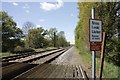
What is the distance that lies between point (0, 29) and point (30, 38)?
38608mm

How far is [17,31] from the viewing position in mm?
61281

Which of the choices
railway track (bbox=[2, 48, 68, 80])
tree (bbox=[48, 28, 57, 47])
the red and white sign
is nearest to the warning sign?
the red and white sign

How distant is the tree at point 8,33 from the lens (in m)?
55.9

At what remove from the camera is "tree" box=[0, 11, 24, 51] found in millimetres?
55928

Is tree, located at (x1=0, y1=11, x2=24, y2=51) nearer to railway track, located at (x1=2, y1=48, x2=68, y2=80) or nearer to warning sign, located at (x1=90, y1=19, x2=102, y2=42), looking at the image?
railway track, located at (x1=2, y1=48, x2=68, y2=80)

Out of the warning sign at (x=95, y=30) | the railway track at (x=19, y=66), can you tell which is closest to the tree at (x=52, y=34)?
the railway track at (x=19, y=66)

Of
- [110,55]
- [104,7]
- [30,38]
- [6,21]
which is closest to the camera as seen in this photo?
[110,55]

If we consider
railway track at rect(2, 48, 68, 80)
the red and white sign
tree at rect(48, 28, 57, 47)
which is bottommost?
railway track at rect(2, 48, 68, 80)

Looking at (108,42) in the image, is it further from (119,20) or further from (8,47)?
(8,47)

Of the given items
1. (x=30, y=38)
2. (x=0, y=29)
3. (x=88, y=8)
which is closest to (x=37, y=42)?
(x=30, y=38)

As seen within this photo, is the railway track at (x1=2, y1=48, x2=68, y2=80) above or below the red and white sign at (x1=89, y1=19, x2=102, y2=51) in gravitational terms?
below

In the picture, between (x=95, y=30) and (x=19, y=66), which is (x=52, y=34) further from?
(x=95, y=30)

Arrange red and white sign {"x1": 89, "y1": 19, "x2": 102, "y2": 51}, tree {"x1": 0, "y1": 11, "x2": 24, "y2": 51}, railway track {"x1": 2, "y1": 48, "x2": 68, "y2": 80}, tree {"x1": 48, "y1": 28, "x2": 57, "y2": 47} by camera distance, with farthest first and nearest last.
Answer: tree {"x1": 48, "y1": 28, "x2": 57, "y2": 47} → tree {"x1": 0, "y1": 11, "x2": 24, "y2": 51} → railway track {"x1": 2, "y1": 48, "x2": 68, "y2": 80} → red and white sign {"x1": 89, "y1": 19, "x2": 102, "y2": 51}

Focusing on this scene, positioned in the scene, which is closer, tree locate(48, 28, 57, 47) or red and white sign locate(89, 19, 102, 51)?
red and white sign locate(89, 19, 102, 51)
